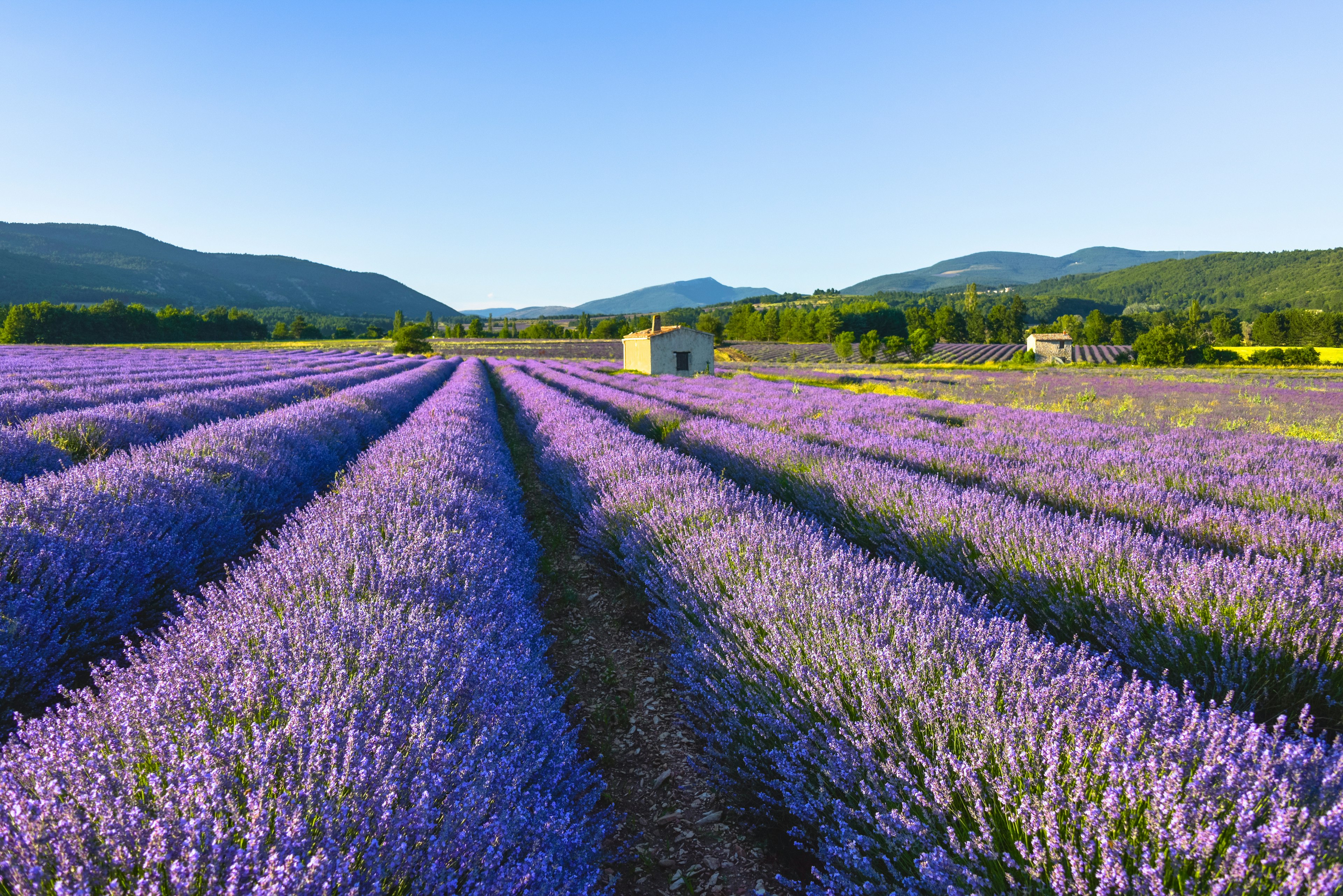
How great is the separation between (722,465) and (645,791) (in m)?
4.41

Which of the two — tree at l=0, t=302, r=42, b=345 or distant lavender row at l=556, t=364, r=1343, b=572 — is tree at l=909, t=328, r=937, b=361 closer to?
distant lavender row at l=556, t=364, r=1343, b=572

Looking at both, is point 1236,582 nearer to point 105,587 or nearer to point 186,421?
point 105,587

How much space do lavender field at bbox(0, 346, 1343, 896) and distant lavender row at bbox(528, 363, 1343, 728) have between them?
20 mm

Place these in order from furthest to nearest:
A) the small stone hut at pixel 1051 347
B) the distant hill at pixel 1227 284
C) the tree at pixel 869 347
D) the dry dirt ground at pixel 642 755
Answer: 1. the distant hill at pixel 1227 284
2. the small stone hut at pixel 1051 347
3. the tree at pixel 869 347
4. the dry dirt ground at pixel 642 755

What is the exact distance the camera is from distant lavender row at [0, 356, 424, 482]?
4668 mm

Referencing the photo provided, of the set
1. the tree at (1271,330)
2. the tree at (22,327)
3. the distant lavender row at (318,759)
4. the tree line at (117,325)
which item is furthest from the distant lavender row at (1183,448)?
the tree at (1271,330)

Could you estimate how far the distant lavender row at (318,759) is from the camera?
100 cm

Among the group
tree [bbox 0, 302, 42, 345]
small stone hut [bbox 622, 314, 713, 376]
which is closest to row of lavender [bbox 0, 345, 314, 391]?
small stone hut [bbox 622, 314, 713, 376]

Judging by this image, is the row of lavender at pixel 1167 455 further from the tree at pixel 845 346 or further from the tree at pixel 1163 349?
the tree at pixel 1163 349

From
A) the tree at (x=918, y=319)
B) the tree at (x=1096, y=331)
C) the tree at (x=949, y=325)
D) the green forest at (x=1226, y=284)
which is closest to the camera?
the tree at (x=1096, y=331)

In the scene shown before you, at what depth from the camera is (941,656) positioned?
1817mm

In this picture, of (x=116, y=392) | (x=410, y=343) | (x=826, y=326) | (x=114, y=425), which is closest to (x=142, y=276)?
(x=410, y=343)

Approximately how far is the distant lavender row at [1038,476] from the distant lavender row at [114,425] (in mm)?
7251

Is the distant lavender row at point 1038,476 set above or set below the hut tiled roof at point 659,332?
below
